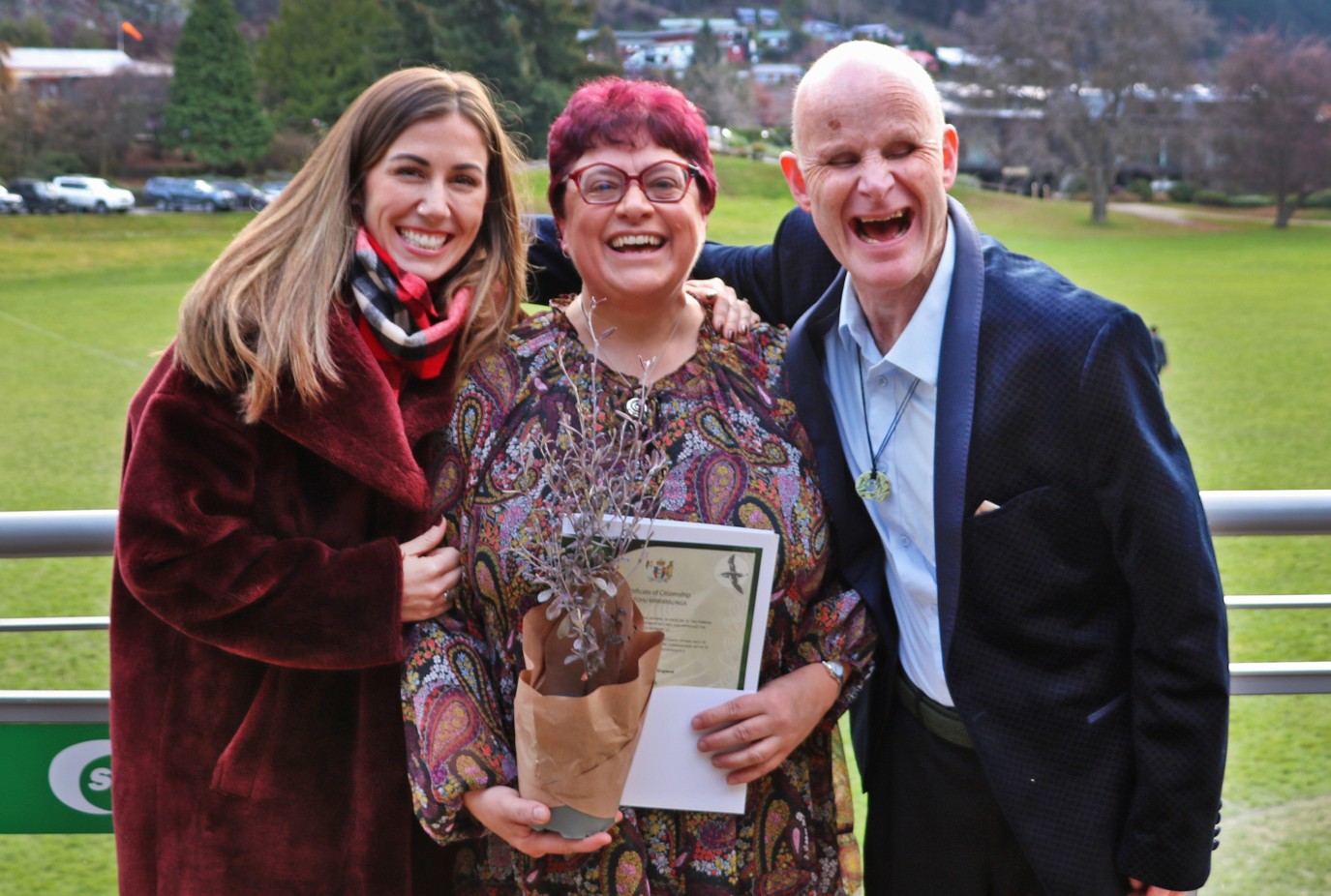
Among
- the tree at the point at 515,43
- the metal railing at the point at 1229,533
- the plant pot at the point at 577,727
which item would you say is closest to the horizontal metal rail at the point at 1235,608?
the metal railing at the point at 1229,533

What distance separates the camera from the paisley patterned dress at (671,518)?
170cm

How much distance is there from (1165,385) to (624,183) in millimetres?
24088

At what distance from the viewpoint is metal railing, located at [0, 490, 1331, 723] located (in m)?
1.93

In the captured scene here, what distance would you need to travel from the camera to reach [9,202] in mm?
26172

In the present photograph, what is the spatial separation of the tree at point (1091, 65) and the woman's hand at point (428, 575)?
34978 mm

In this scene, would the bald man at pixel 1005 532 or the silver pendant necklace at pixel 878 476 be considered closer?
the bald man at pixel 1005 532

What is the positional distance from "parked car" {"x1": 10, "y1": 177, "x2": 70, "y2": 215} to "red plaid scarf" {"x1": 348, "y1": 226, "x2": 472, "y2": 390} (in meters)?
27.4

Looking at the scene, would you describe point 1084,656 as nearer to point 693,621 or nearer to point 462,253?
point 693,621

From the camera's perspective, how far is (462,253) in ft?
6.58

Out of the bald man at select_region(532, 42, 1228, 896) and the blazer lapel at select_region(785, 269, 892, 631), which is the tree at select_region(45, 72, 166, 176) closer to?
the blazer lapel at select_region(785, 269, 892, 631)

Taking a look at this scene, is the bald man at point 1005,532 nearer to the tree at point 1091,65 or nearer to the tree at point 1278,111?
the tree at point 1091,65

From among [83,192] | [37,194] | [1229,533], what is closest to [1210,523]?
[1229,533]

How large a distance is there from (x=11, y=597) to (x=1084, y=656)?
12.8 meters

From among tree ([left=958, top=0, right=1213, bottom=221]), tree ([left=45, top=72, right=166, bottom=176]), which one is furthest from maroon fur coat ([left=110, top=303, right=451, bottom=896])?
tree ([left=958, top=0, right=1213, bottom=221])
